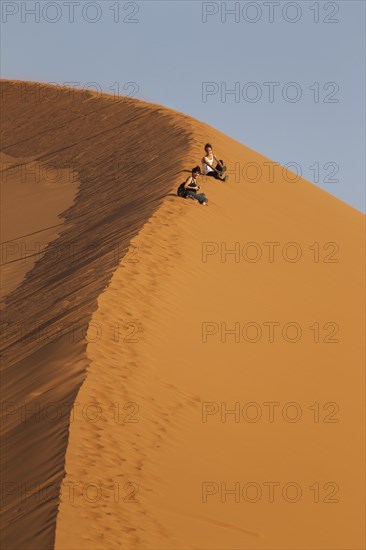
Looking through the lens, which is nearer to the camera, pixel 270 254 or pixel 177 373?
pixel 177 373

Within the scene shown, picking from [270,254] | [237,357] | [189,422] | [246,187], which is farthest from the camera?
[246,187]

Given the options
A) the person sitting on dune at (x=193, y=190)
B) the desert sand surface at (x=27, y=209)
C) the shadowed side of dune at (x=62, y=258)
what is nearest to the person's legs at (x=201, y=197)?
the person sitting on dune at (x=193, y=190)

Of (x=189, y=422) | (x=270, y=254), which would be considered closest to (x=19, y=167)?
(x=270, y=254)

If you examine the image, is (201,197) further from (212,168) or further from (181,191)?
(212,168)

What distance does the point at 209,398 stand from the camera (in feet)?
37.9

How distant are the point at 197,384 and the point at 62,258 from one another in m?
6.31

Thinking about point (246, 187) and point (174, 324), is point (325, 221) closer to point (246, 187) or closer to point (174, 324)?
point (246, 187)

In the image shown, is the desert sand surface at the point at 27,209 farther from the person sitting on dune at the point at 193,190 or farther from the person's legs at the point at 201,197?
Result: the person's legs at the point at 201,197

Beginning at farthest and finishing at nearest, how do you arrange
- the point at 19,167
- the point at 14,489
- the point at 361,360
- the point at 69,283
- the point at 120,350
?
1. the point at 19,167
2. the point at 69,283
3. the point at 361,360
4. the point at 120,350
5. the point at 14,489

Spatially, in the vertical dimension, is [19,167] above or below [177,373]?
above

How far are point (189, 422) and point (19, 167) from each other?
1782cm

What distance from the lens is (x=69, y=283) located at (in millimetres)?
15039

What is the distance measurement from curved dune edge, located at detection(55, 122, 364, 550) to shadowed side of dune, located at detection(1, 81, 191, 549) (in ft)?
0.94

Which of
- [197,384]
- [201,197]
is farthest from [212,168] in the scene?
[197,384]
